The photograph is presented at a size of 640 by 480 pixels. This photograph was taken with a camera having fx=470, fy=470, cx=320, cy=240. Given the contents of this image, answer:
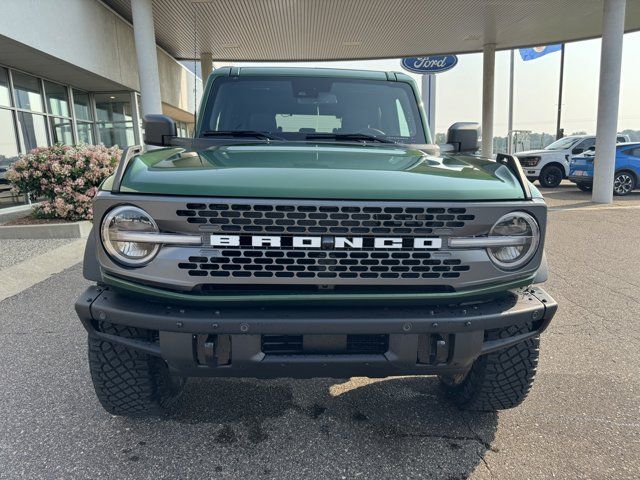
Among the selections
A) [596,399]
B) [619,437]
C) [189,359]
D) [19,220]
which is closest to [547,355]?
[596,399]

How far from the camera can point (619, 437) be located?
2438 mm

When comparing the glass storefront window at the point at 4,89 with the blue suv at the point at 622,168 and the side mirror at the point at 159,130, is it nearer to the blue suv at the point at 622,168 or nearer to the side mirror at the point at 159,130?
the side mirror at the point at 159,130

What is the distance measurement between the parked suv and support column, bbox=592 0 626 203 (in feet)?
10.8

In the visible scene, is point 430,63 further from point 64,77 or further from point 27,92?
point 27,92

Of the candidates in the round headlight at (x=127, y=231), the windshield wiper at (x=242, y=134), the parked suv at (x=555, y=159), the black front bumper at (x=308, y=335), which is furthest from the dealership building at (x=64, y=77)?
the parked suv at (x=555, y=159)

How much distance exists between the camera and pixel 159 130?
132 inches

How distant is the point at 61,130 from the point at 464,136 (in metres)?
13.5

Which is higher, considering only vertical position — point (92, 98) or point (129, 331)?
point (92, 98)

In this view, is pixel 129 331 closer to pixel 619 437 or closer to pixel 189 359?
pixel 189 359

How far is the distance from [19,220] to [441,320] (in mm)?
8593

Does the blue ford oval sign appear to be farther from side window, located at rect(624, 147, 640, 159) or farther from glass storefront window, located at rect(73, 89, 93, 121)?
glass storefront window, located at rect(73, 89, 93, 121)

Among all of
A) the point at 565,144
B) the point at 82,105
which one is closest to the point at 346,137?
the point at 82,105

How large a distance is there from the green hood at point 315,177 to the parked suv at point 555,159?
14683 millimetres

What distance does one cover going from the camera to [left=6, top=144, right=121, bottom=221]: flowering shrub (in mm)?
7875
